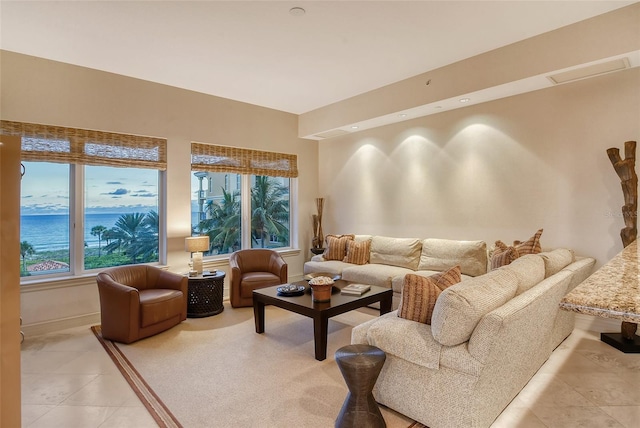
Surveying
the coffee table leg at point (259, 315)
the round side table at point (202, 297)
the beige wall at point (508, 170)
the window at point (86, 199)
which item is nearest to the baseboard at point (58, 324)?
the window at point (86, 199)

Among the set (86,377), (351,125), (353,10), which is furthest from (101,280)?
(351,125)

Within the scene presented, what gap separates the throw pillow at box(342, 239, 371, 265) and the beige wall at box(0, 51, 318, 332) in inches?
54.6

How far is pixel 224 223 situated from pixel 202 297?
5.01 feet

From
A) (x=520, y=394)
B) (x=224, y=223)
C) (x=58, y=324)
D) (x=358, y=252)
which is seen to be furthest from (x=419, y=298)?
(x=58, y=324)

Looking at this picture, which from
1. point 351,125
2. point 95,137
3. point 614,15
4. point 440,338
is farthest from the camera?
point 351,125

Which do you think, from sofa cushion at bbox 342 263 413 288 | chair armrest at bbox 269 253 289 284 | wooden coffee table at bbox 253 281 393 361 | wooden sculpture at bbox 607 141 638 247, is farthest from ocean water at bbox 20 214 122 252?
wooden sculpture at bbox 607 141 638 247

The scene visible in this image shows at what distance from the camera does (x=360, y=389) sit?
1972 mm

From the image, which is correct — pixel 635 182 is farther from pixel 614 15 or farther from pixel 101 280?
pixel 101 280

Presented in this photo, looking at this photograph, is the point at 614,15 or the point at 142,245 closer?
the point at 614,15

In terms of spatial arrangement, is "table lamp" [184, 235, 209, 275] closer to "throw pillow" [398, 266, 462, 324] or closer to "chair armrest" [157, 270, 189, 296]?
"chair armrest" [157, 270, 189, 296]

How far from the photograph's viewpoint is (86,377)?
9.16 ft

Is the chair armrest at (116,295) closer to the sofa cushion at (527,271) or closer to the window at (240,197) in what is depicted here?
the window at (240,197)

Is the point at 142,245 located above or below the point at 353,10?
below

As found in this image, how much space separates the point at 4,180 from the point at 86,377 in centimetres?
205
